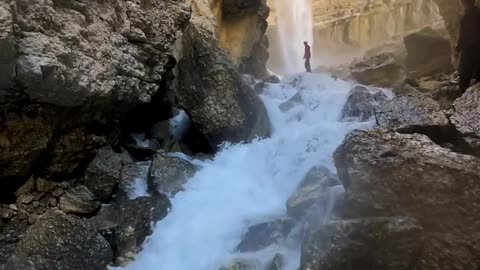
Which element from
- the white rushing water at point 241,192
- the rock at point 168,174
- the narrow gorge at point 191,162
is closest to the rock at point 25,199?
the narrow gorge at point 191,162

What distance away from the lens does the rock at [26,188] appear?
6.16 m

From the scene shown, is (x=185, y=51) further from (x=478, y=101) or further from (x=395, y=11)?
(x=395, y=11)

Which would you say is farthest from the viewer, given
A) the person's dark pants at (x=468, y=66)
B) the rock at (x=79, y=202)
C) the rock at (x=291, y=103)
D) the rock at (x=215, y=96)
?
the rock at (x=291, y=103)

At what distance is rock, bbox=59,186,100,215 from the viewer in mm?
6501

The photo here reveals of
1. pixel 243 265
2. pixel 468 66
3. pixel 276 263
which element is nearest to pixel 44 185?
pixel 243 265

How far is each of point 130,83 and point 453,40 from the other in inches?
392

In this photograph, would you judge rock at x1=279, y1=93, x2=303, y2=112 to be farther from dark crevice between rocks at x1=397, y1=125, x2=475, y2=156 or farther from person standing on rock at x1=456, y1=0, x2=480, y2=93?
dark crevice between rocks at x1=397, y1=125, x2=475, y2=156

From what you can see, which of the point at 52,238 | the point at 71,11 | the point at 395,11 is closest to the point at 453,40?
the point at 71,11

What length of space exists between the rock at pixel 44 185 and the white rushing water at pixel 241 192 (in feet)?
5.37

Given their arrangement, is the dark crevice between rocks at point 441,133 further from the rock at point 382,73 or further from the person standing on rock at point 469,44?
the rock at point 382,73

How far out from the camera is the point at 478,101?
7.00m

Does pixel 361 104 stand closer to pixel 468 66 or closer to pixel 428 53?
pixel 468 66

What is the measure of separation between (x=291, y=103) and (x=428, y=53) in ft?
19.7

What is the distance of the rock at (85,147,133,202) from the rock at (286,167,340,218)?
9.18ft
